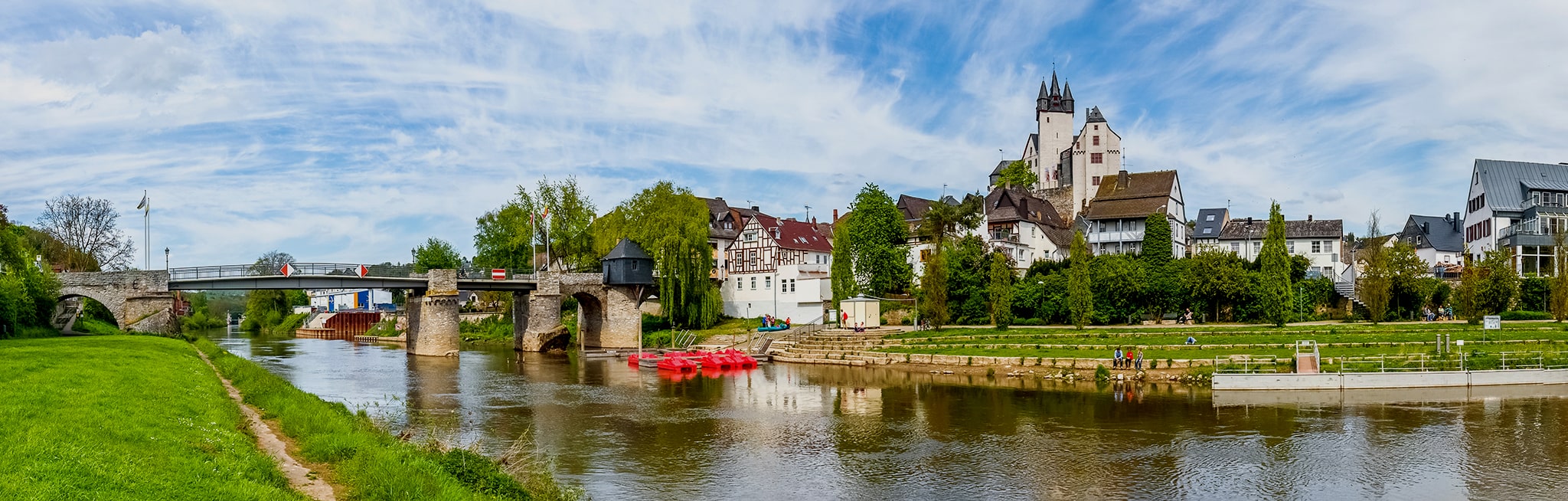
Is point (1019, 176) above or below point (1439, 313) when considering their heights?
above

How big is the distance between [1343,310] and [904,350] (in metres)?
26.8

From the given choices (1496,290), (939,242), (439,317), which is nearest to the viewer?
(1496,290)

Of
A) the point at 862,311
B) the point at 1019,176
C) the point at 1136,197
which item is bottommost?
the point at 862,311

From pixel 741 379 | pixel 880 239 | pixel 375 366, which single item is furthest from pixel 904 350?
pixel 375 366

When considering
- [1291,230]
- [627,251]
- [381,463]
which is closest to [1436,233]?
[1291,230]

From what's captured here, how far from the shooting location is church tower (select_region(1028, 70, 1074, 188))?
11156 centimetres

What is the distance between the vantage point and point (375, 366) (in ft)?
186

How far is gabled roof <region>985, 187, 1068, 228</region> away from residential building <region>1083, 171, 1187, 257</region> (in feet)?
14.8

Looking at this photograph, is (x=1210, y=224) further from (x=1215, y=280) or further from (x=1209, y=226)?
(x=1215, y=280)

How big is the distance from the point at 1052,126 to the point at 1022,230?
118ft

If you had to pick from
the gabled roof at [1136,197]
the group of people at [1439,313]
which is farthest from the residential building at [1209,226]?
the group of people at [1439,313]

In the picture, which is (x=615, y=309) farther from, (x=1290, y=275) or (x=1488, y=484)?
(x=1488, y=484)

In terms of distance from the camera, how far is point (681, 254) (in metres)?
67.6

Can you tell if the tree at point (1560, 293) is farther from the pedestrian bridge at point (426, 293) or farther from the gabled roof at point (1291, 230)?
the pedestrian bridge at point (426, 293)
